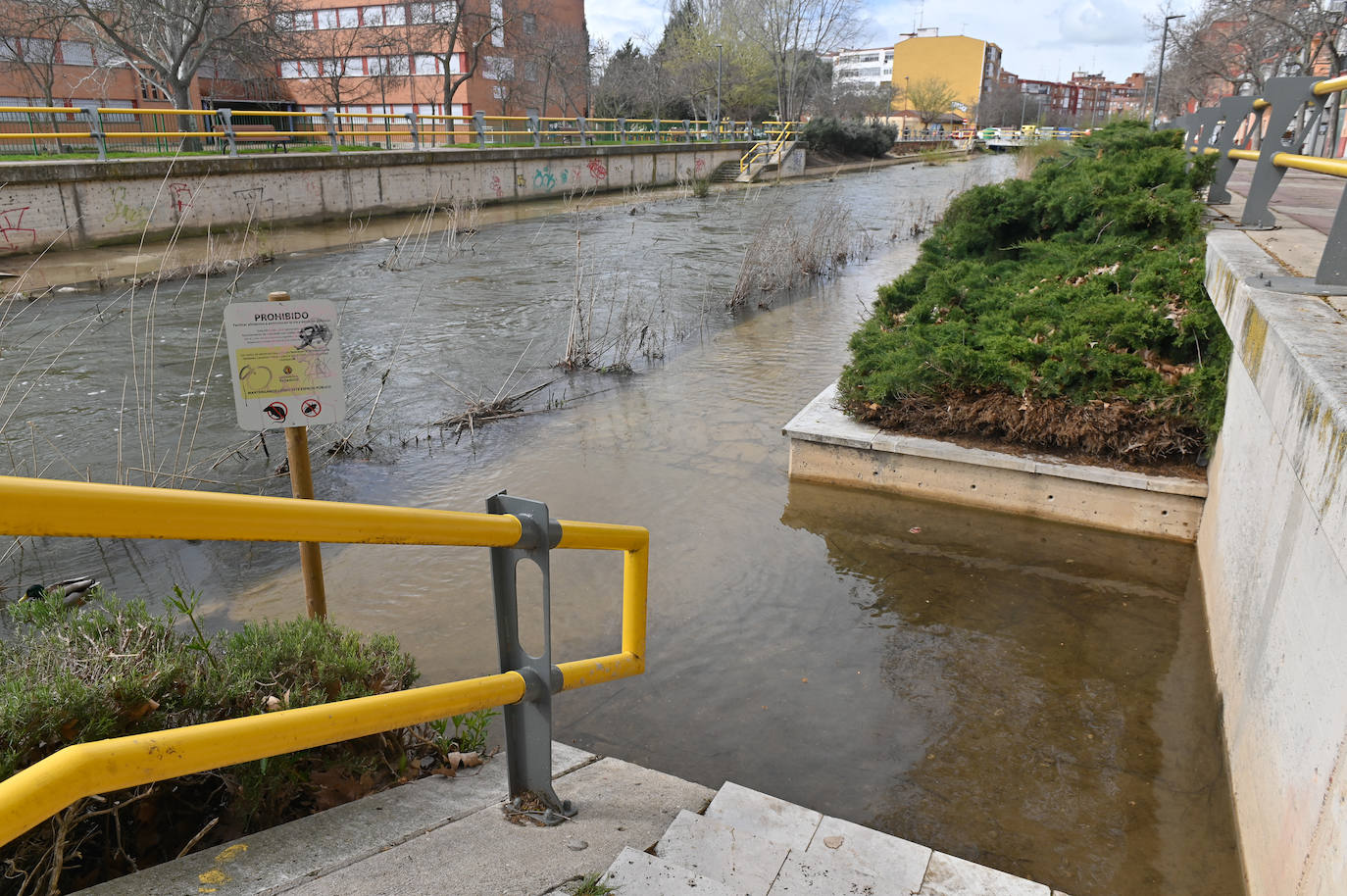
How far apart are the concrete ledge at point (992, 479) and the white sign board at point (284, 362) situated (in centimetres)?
383

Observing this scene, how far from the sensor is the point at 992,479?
6.20 metres

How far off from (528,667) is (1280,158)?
5460 millimetres

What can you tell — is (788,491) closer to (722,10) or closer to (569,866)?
(569,866)

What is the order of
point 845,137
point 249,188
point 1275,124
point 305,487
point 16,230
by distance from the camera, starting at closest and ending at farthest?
point 305,487 < point 1275,124 < point 16,230 < point 249,188 < point 845,137

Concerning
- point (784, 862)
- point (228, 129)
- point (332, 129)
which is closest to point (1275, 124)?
point (784, 862)

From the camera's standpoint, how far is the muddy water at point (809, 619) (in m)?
3.62

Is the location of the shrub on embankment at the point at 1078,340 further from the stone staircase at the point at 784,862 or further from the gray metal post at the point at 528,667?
the gray metal post at the point at 528,667

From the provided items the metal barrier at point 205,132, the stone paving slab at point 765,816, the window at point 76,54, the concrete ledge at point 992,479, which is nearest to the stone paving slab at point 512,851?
the stone paving slab at point 765,816

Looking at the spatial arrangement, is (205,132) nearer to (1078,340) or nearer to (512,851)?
(1078,340)

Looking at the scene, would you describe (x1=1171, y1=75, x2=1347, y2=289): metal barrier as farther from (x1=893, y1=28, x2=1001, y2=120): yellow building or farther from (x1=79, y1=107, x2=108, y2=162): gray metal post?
(x1=893, y1=28, x2=1001, y2=120): yellow building

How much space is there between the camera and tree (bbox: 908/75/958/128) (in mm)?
97312

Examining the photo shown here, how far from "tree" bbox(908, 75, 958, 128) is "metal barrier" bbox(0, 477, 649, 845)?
105 meters

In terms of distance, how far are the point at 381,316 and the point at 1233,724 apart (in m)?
11.9

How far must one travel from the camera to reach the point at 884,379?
6.56 meters
